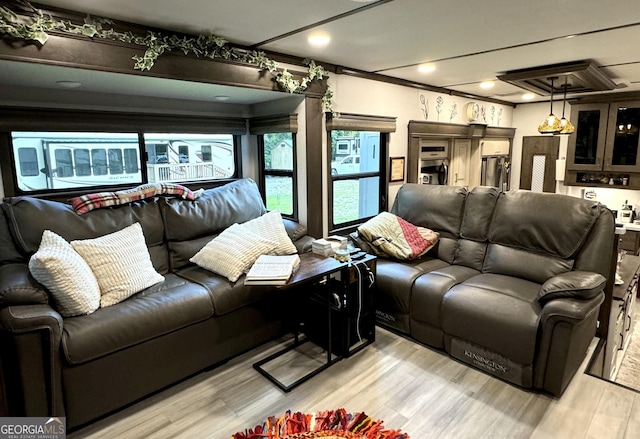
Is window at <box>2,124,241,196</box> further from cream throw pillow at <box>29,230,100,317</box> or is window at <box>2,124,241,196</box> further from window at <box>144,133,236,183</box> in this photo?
cream throw pillow at <box>29,230,100,317</box>

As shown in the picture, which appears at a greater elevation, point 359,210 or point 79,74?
point 79,74

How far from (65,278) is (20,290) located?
0.65 feet

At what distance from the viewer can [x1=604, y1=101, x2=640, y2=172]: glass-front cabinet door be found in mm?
5145

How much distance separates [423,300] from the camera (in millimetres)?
2875

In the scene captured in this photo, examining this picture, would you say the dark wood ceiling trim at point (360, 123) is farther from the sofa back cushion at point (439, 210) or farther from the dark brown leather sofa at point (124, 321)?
the dark brown leather sofa at point (124, 321)

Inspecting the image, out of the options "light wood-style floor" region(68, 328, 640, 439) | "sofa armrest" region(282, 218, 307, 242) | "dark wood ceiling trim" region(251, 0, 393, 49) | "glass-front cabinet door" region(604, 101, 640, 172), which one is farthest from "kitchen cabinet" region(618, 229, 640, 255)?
"dark wood ceiling trim" region(251, 0, 393, 49)

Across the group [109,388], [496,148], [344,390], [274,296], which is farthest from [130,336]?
[496,148]

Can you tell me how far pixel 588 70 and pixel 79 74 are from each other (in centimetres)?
412

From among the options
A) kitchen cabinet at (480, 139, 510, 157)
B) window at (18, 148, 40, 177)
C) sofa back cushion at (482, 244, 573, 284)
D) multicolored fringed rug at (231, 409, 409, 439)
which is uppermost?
kitchen cabinet at (480, 139, 510, 157)

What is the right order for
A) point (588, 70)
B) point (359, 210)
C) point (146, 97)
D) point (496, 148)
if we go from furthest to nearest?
point (496, 148), point (359, 210), point (588, 70), point (146, 97)

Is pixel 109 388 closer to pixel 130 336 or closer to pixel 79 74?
pixel 130 336

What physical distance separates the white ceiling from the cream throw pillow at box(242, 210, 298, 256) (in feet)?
3.67

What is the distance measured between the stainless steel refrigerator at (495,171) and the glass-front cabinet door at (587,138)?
3.17 feet

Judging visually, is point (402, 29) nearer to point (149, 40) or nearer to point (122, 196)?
point (149, 40)
